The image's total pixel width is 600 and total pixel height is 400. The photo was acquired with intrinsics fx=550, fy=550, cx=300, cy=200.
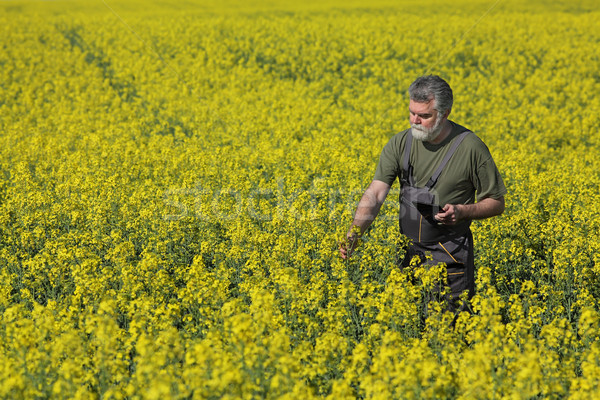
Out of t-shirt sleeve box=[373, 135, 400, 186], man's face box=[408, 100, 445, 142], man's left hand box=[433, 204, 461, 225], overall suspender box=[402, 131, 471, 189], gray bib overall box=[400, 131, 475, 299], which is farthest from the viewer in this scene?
t-shirt sleeve box=[373, 135, 400, 186]

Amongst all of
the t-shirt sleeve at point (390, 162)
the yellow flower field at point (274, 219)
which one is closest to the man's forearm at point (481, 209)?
the yellow flower field at point (274, 219)

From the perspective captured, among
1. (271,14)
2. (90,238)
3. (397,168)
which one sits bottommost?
(90,238)

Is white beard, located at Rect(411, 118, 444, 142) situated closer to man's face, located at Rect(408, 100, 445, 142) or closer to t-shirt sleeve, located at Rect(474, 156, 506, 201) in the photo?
man's face, located at Rect(408, 100, 445, 142)

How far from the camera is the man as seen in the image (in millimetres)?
4098

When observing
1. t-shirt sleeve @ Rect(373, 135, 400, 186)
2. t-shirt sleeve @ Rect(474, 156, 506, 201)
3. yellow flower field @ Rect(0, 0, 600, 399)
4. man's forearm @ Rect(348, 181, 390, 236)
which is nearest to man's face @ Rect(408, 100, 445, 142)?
t-shirt sleeve @ Rect(373, 135, 400, 186)

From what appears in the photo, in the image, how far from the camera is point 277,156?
32.7 ft

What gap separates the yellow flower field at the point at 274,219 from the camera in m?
3.50

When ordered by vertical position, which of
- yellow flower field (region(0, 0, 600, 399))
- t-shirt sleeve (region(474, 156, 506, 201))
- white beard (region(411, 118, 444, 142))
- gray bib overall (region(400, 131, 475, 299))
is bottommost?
yellow flower field (region(0, 0, 600, 399))

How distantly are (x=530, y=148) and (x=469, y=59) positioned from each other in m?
10.00

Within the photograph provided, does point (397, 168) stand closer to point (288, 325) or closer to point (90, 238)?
point (288, 325)

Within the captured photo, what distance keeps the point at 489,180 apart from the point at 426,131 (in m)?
0.61

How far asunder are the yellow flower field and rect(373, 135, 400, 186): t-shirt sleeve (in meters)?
0.92

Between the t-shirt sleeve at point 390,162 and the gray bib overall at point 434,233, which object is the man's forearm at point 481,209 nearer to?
the gray bib overall at point 434,233

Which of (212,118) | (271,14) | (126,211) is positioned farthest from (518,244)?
(271,14)
